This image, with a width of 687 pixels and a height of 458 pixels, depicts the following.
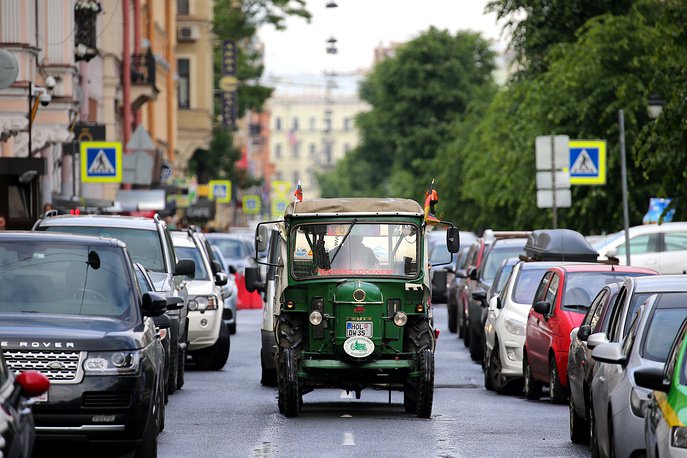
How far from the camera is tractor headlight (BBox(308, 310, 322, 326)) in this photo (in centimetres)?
1848

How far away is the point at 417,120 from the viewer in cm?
10312

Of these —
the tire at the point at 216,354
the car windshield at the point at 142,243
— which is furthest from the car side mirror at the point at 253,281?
the car windshield at the point at 142,243

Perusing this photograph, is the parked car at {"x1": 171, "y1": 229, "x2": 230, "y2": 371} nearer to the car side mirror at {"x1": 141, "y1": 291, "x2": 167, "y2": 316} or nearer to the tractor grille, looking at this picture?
the car side mirror at {"x1": 141, "y1": 291, "x2": 167, "y2": 316}

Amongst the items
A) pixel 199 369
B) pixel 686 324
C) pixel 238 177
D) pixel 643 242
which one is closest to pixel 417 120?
pixel 238 177

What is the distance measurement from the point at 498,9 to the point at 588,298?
32.8 m

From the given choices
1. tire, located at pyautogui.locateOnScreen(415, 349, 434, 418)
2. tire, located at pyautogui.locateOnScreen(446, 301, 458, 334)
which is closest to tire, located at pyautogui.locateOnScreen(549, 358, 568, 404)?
tire, located at pyautogui.locateOnScreen(415, 349, 434, 418)

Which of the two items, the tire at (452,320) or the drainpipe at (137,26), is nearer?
the tire at (452,320)

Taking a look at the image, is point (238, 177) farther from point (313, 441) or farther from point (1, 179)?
point (313, 441)

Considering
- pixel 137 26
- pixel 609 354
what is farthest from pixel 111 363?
pixel 137 26

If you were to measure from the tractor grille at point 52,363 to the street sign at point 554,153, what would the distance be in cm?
2138

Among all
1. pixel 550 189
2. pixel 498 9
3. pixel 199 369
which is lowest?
pixel 199 369

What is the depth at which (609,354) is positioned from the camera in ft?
40.3

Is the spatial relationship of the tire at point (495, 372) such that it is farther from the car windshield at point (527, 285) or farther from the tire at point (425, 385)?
the tire at point (425, 385)

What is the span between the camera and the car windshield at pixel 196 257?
2581cm
